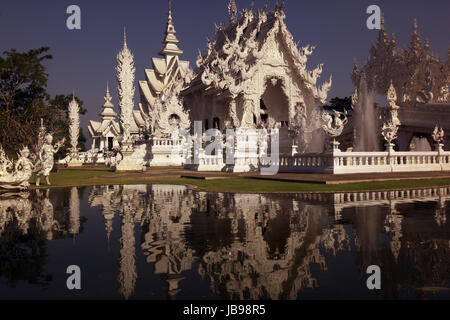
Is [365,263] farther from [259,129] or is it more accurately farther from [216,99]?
[216,99]

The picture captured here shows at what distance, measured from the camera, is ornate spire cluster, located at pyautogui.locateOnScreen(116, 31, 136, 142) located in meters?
30.1

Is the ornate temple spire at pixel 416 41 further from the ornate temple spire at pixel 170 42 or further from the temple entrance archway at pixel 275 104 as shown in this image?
the ornate temple spire at pixel 170 42

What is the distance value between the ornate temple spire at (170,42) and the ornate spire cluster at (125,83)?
23.5m

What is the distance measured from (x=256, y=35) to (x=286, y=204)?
27984 millimetres

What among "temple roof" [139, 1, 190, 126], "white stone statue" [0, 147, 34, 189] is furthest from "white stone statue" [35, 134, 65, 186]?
"temple roof" [139, 1, 190, 126]

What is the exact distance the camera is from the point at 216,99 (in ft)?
114

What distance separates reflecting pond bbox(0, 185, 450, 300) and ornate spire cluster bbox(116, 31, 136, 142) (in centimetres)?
2117

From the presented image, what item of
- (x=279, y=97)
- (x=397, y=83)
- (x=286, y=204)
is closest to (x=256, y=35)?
(x=279, y=97)

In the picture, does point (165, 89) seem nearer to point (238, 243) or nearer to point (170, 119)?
point (170, 119)

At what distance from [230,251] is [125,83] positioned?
2774 centimetres

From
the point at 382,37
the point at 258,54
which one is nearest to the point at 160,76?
the point at 258,54

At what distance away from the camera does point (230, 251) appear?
5273 millimetres

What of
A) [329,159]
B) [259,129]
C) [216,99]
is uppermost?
[216,99]

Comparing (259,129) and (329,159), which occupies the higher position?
(259,129)
